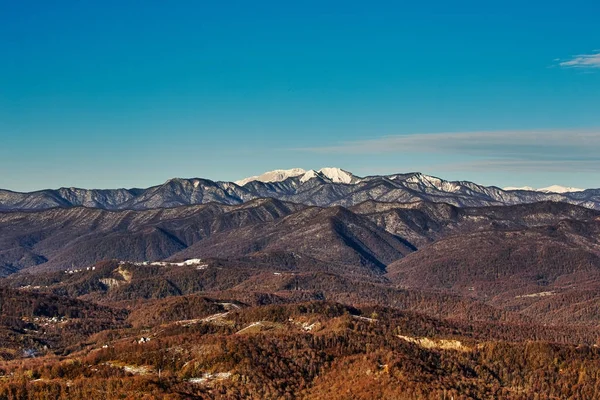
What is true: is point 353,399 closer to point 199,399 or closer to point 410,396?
point 410,396

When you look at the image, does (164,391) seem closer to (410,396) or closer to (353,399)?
(353,399)

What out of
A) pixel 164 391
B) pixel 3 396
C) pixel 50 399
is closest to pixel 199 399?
pixel 164 391

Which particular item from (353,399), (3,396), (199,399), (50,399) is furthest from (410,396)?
(3,396)

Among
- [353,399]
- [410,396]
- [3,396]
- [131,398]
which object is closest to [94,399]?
[131,398]

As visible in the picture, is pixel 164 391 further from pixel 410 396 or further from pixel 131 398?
pixel 410 396

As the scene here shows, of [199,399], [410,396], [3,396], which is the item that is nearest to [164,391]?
[199,399]
